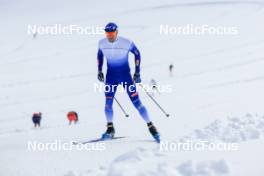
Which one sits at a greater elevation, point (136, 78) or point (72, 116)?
point (136, 78)

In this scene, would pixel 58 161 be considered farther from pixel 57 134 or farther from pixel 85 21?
pixel 85 21

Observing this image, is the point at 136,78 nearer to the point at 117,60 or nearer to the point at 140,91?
the point at 117,60

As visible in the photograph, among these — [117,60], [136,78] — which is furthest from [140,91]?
[117,60]

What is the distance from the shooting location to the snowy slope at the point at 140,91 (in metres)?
7.29

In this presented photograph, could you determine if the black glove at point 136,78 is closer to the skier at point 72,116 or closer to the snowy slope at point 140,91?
the snowy slope at point 140,91

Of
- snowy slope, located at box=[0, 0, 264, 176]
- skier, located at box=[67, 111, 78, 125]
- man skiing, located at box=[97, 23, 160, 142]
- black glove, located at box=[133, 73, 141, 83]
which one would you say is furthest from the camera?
skier, located at box=[67, 111, 78, 125]

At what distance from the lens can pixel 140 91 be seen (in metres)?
31.6

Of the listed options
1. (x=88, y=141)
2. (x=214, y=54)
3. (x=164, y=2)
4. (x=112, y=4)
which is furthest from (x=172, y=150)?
(x=112, y=4)

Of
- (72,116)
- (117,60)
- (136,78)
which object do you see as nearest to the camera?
A: (117,60)

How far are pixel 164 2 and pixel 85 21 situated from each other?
634 inches

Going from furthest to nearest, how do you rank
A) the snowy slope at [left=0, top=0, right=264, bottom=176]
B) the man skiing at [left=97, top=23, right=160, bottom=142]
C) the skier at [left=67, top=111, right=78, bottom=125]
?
1. the skier at [left=67, top=111, right=78, bottom=125]
2. the man skiing at [left=97, top=23, right=160, bottom=142]
3. the snowy slope at [left=0, top=0, right=264, bottom=176]

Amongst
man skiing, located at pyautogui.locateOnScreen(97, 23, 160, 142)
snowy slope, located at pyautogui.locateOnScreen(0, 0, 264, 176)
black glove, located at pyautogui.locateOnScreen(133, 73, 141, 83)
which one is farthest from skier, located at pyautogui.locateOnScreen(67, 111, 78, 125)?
black glove, located at pyautogui.locateOnScreen(133, 73, 141, 83)

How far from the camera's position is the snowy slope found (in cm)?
729

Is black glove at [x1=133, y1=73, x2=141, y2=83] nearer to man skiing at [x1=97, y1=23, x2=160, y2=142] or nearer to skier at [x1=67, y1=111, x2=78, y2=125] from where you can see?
man skiing at [x1=97, y1=23, x2=160, y2=142]
